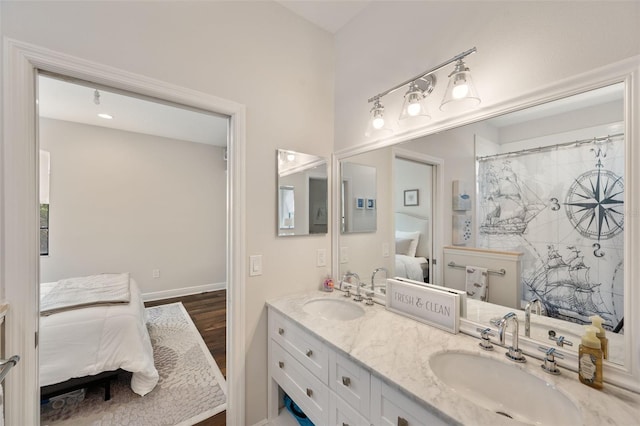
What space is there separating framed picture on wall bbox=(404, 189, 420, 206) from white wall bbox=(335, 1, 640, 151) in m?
0.41

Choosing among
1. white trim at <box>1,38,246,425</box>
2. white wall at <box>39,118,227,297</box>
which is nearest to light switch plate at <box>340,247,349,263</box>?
white trim at <box>1,38,246,425</box>

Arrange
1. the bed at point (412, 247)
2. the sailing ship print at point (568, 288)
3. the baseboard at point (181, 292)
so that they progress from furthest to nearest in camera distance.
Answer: the baseboard at point (181, 292), the bed at point (412, 247), the sailing ship print at point (568, 288)

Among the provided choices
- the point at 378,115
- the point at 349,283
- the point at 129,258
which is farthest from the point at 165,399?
the point at 129,258

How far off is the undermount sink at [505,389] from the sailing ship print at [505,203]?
55 cm

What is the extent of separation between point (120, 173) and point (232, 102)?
3.41m

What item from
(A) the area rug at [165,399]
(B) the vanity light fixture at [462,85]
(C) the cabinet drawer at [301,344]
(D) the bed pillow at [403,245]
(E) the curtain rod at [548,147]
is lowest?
(A) the area rug at [165,399]

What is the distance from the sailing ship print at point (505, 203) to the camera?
1.07m

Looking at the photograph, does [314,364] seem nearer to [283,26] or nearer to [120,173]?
[283,26]

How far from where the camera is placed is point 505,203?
45.0 inches

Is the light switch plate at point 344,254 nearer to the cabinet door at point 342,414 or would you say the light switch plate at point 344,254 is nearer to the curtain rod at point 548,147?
the cabinet door at point 342,414

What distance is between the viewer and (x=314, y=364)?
1266mm

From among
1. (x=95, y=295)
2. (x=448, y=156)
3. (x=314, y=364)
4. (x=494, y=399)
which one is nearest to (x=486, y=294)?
(x=494, y=399)

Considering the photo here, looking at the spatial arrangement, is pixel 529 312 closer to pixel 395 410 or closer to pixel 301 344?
pixel 395 410

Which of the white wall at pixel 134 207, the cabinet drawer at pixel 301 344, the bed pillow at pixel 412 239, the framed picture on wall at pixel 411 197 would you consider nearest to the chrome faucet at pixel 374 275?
the bed pillow at pixel 412 239
